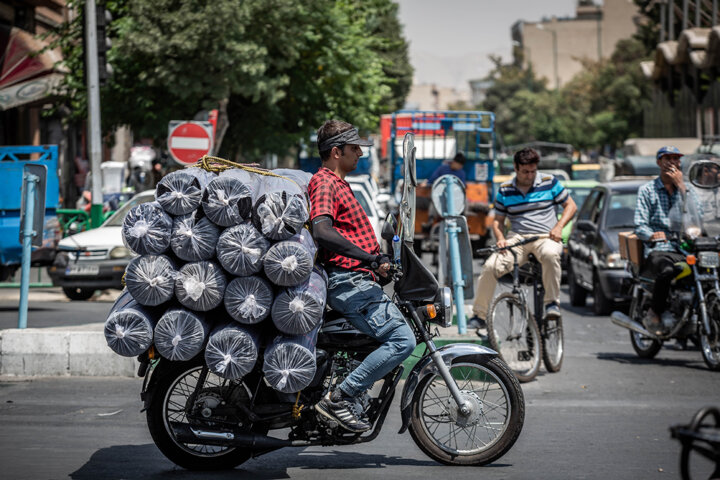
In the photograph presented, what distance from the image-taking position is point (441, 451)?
19.9 ft

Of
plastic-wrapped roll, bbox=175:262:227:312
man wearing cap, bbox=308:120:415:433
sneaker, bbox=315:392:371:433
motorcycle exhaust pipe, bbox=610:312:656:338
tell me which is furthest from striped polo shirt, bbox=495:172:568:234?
plastic-wrapped roll, bbox=175:262:227:312

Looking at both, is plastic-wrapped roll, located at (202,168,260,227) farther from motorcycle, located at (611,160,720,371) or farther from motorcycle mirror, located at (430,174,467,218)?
motorcycle, located at (611,160,720,371)

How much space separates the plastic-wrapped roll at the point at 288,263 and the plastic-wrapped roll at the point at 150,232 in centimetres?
55

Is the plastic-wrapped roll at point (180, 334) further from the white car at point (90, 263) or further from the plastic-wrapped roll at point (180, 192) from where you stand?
the white car at point (90, 263)

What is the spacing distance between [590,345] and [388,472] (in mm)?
6208

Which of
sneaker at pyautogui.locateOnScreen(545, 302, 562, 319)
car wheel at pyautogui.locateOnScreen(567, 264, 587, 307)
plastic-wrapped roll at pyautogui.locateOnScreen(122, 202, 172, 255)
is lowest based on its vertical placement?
car wheel at pyautogui.locateOnScreen(567, 264, 587, 307)

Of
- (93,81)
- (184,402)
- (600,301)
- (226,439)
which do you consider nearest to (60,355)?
(184,402)

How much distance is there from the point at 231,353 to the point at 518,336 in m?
4.12

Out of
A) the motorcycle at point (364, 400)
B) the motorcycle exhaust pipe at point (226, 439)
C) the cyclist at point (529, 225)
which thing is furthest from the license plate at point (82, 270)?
the motorcycle exhaust pipe at point (226, 439)

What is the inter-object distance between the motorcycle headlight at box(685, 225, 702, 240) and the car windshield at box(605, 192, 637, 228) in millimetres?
4596

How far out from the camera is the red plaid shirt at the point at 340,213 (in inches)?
231

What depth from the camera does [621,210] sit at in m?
14.8

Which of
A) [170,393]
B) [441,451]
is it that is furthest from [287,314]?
[441,451]

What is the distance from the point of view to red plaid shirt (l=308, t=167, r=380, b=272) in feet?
19.2
